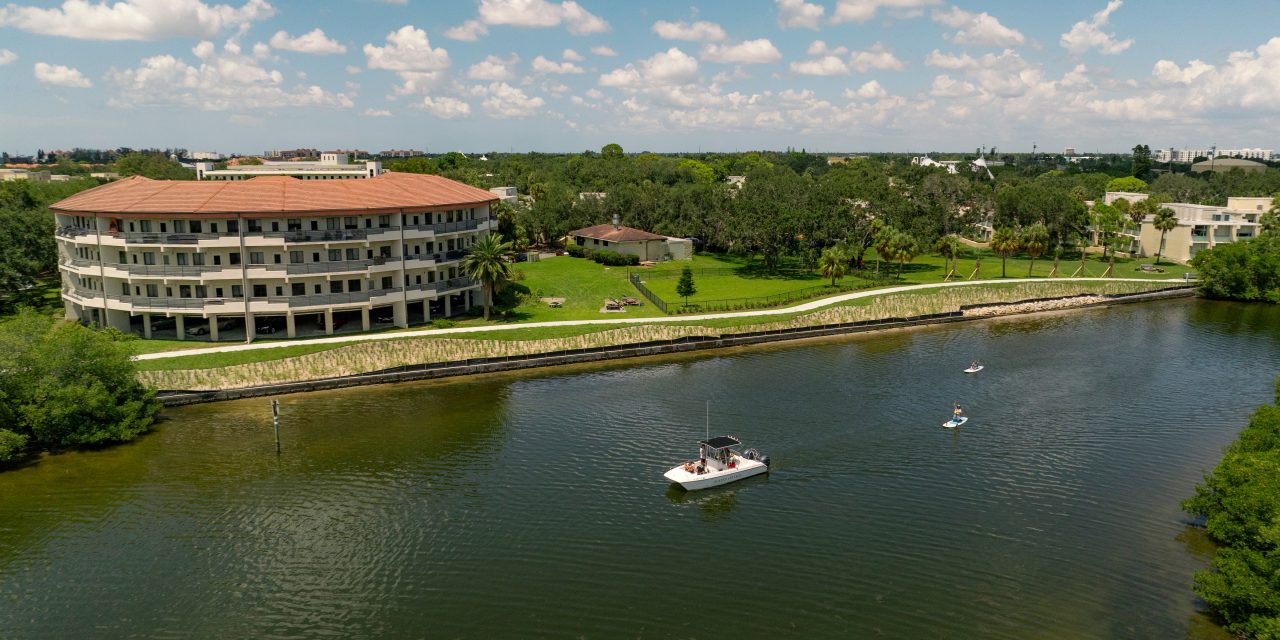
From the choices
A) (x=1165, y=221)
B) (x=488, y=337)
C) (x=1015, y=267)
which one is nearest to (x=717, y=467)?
(x=488, y=337)

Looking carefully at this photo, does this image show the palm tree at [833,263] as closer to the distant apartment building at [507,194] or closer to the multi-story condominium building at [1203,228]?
the distant apartment building at [507,194]

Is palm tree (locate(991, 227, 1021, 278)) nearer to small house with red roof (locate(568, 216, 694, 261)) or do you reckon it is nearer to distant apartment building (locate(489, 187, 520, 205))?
small house with red roof (locate(568, 216, 694, 261))

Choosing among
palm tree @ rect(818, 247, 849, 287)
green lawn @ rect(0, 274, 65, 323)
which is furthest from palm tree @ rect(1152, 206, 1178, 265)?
green lawn @ rect(0, 274, 65, 323)

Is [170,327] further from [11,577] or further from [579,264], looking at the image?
[579,264]

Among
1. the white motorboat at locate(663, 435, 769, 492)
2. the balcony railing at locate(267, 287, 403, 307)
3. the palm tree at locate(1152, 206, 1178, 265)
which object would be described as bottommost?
the white motorboat at locate(663, 435, 769, 492)

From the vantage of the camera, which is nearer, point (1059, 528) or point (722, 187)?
point (1059, 528)

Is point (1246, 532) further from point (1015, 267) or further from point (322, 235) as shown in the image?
point (1015, 267)

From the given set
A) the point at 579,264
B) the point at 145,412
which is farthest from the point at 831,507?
the point at 579,264
